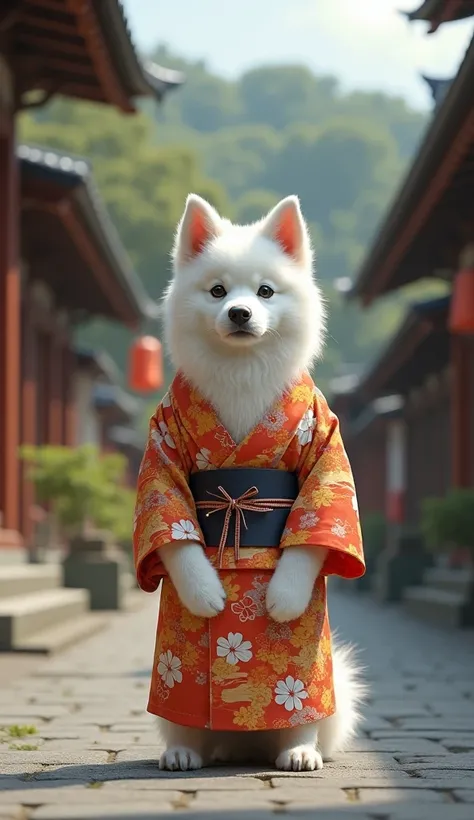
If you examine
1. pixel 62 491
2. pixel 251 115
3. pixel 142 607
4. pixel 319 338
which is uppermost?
pixel 251 115

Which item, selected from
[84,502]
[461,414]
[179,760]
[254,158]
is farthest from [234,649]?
[254,158]

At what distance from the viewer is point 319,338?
4781mm

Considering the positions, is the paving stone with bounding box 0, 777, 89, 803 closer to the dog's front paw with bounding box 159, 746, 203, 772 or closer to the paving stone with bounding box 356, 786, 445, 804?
the dog's front paw with bounding box 159, 746, 203, 772

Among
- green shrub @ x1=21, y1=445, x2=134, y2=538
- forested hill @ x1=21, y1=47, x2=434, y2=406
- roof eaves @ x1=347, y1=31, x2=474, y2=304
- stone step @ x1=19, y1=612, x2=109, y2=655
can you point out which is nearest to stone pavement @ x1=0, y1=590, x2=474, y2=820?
stone step @ x1=19, y1=612, x2=109, y2=655

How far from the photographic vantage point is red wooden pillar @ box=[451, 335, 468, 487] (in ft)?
54.9

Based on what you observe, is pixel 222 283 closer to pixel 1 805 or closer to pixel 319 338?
pixel 319 338

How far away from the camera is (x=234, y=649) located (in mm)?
4461

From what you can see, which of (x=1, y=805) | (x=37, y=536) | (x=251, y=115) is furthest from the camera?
(x=251, y=115)

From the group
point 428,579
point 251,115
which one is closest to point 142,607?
point 428,579

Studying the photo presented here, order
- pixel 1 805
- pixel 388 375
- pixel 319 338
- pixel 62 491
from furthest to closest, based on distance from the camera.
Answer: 1. pixel 388 375
2. pixel 62 491
3. pixel 319 338
4. pixel 1 805

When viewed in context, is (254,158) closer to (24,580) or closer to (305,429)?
(24,580)

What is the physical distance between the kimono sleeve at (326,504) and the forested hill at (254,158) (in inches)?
1199

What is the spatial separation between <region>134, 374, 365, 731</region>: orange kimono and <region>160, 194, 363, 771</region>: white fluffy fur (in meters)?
0.06

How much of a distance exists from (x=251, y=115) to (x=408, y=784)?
127324 mm
